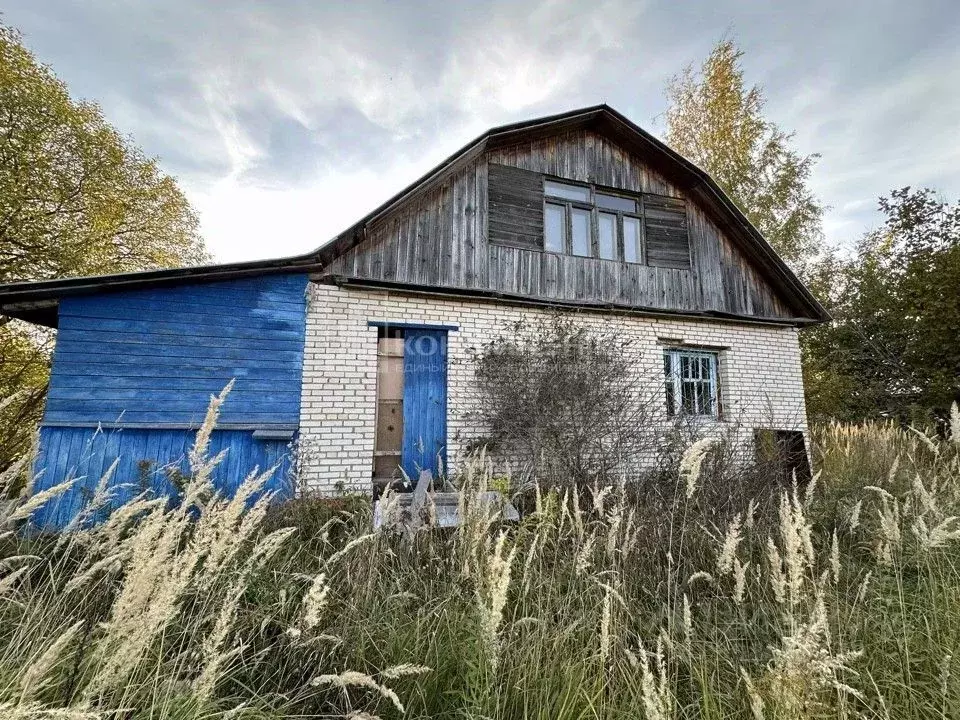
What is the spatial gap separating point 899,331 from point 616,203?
971 centimetres

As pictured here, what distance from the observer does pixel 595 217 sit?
8234 millimetres

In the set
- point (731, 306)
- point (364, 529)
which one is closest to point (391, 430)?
point (364, 529)

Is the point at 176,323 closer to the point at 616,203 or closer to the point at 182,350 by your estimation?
the point at 182,350

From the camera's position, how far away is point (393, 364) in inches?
259

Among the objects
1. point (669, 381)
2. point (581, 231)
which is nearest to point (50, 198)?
point (581, 231)

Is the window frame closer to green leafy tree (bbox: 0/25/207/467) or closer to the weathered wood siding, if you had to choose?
the weathered wood siding

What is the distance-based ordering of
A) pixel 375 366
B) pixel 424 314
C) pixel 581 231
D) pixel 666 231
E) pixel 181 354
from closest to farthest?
1. pixel 181 354
2. pixel 375 366
3. pixel 424 314
4. pixel 581 231
5. pixel 666 231

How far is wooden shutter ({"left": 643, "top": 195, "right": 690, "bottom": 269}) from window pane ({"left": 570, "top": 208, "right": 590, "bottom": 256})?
130 cm

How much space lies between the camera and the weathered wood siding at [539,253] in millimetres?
6758

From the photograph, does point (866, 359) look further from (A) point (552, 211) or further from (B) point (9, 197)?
(B) point (9, 197)

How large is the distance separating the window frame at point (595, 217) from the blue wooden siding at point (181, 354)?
15.4 ft

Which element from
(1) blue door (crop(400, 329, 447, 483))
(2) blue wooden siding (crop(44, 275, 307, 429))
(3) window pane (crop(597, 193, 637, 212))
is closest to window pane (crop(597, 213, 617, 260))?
(3) window pane (crop(597, 193, 637, 212))

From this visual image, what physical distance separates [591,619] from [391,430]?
15.4 feet

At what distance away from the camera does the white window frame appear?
8.16m
